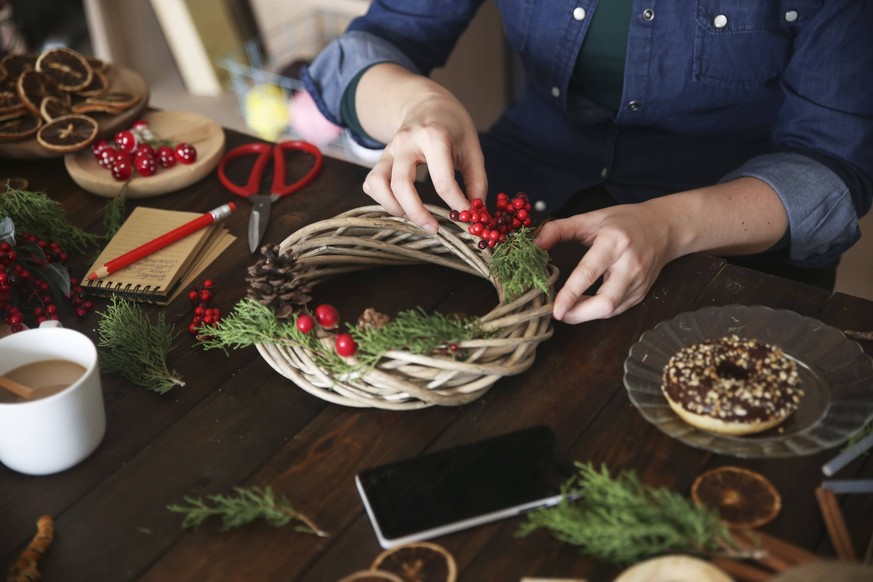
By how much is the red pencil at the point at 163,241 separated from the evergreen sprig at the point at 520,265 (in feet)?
1.33

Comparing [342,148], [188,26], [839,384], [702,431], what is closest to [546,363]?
[702,431]

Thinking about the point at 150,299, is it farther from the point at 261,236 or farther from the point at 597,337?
the point at 597,337

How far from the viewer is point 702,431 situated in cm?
80

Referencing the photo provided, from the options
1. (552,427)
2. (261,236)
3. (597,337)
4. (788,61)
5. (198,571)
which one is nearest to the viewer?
(198,571)

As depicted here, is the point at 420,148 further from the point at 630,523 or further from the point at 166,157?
the point at 630,523

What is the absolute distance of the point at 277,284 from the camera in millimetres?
917

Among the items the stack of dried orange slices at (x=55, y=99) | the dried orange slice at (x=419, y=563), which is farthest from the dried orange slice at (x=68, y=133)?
the dried orange slice at (x=419, y=563)

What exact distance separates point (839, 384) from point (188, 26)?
2130 millimetres

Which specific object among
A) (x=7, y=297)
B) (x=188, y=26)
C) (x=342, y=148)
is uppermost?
(x=7, y=297)

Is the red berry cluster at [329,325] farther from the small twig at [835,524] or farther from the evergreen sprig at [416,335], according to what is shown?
the small twig at [835,524]

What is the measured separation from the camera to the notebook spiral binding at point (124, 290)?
3.36 feet

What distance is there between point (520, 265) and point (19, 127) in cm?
82

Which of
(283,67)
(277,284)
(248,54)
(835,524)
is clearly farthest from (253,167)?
(248,54)

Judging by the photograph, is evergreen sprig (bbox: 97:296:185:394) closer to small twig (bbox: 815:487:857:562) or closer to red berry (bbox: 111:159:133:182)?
red berry (bbox: 111:159:133:182)
